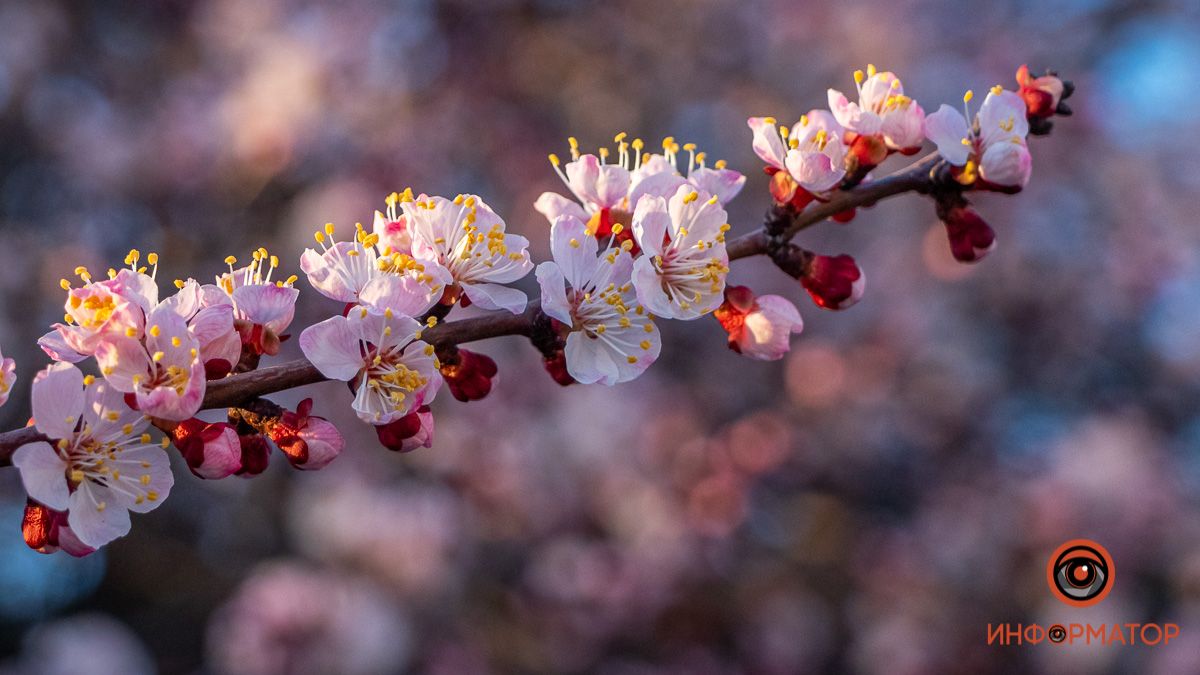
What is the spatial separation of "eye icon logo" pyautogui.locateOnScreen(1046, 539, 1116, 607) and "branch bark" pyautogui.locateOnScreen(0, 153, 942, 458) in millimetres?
1829

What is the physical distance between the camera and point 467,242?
1221mm

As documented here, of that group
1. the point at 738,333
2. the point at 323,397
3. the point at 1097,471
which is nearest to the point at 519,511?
the point at 323,397

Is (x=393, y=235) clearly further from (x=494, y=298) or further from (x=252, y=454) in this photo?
(x=252, y=454)

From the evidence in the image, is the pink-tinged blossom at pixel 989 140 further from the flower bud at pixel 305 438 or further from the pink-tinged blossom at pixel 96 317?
the pink-tinged blossom at pixel 96 317

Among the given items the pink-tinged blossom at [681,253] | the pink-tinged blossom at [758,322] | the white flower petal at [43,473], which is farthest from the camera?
the pink-tinged blossom at [758,322]

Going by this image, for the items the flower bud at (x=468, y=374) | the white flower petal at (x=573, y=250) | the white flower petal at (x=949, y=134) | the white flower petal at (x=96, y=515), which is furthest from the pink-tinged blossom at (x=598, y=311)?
the white flower petal at (x=96, y=515)

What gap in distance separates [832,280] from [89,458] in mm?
950

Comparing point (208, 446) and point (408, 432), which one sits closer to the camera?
point (208, 446)

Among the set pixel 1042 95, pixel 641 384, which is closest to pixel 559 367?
pixel 1042 95

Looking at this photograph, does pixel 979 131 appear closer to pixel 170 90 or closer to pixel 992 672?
pixel 992 672

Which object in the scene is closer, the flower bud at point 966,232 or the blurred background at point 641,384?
the flower bud at point 966,232

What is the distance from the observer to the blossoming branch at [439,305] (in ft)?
3.44

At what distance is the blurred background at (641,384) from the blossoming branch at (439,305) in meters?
2.93

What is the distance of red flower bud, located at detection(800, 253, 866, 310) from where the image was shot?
4.36 ft
